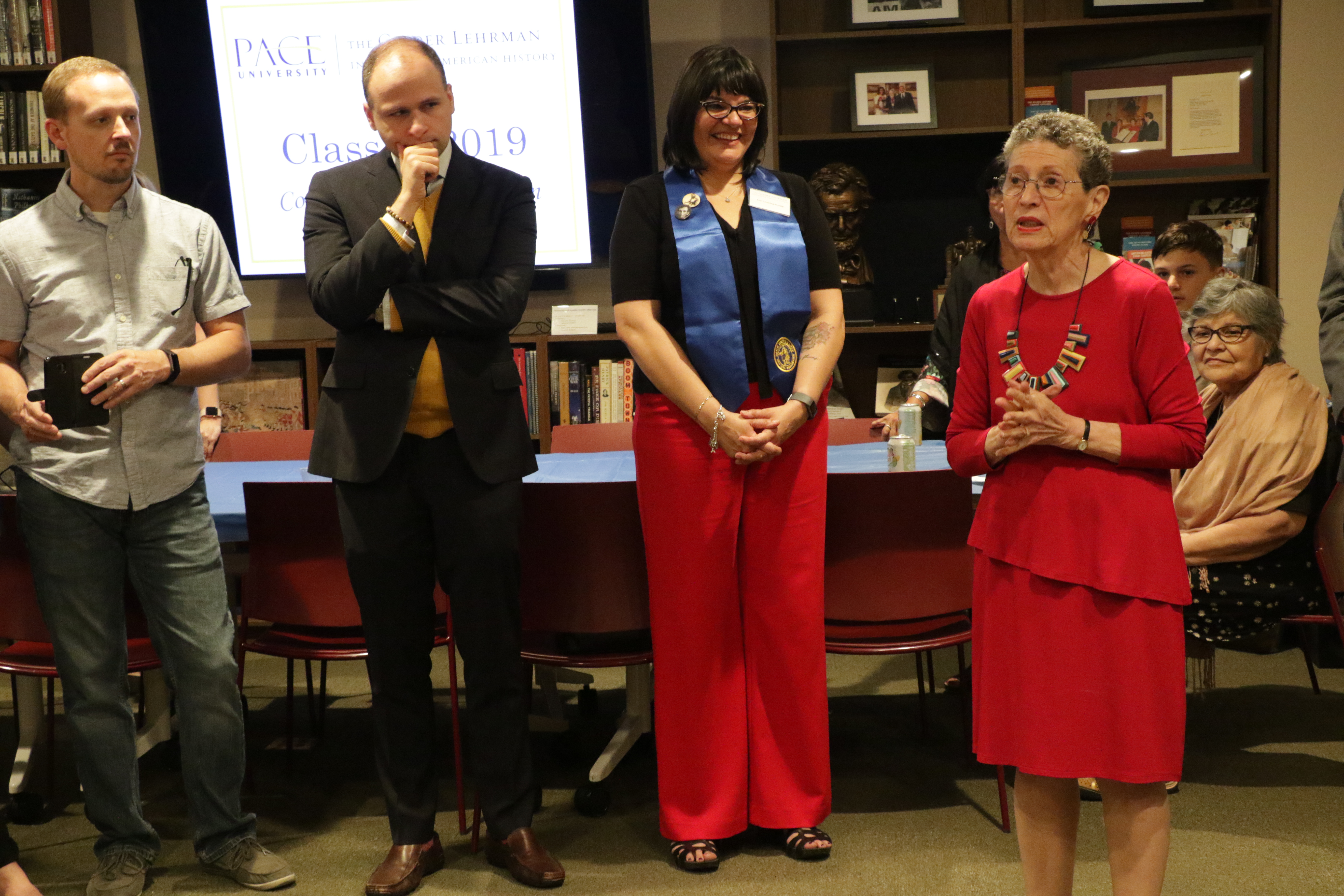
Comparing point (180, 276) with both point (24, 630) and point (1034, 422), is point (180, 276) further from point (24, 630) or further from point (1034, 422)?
point (1034, 422)

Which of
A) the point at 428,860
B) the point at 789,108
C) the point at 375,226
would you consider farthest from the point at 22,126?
the point at 428,860

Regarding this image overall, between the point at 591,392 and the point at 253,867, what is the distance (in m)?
2.72

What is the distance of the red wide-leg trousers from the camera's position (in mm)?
2402

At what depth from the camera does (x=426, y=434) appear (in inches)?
89.8

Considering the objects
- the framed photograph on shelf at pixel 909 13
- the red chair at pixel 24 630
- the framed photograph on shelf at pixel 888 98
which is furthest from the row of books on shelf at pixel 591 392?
the red chair at pixel 24 630

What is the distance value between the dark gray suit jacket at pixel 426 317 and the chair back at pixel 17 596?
0.91 m

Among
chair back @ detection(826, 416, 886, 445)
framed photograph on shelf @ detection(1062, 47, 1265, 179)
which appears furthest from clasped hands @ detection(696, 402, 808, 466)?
framed photograph on shelf @ detection(1062, 47, 1265, 179)

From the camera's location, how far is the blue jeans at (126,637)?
231 cm

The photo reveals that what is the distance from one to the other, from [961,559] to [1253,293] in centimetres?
108

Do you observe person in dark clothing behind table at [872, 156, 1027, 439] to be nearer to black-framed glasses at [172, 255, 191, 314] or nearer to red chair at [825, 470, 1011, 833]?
red chair at [825, 470, 1011, 833]

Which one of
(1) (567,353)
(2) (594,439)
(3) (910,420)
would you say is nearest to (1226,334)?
(3) (910,420)

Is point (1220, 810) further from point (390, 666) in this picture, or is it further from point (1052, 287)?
point (390, 666)

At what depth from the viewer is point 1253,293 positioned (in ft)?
9.40

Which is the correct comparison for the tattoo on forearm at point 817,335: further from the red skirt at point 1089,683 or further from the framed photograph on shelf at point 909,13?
the framed photograph on shelf at point 909,13
